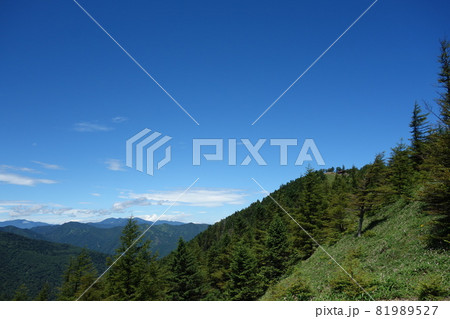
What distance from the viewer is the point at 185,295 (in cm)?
2950

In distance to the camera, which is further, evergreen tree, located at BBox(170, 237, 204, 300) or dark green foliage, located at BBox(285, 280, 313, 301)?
evergreen tree, located at BBox(170, 237, 204, 300)

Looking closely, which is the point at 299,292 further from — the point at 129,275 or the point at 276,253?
the point at 276,253

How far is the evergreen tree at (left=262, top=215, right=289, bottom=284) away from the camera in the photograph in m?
33.5

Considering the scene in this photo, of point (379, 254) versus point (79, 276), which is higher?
point (379, 254)

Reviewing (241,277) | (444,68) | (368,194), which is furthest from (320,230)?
(444,68)

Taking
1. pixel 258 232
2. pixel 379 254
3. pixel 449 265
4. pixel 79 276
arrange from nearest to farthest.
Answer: pixel 449 265 < pixel 379 254 < pixel 79 276 < pixel 258 232

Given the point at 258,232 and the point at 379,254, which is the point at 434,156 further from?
the point at 258,232

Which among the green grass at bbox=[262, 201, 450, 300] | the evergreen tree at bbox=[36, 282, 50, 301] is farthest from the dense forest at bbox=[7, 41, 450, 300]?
the evergreen tree at bbox=[36, 282, 50, 301]

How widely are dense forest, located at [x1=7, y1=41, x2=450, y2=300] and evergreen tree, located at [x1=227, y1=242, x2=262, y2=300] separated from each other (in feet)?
0.40

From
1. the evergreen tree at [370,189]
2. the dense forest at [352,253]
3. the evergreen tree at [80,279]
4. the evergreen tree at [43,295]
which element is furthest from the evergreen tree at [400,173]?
the evergreen tree at [43,295]

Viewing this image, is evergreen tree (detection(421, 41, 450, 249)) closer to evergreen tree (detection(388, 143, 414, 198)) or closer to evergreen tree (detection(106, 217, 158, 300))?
evergreen tree (detection(388, 143, 414, 198))

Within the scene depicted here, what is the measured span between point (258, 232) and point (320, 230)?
69.0ft

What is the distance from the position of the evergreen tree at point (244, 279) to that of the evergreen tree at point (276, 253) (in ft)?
Result: 11.9

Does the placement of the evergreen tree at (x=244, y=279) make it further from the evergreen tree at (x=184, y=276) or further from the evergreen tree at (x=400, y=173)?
the evergreen tree at (x=400, y=173)
